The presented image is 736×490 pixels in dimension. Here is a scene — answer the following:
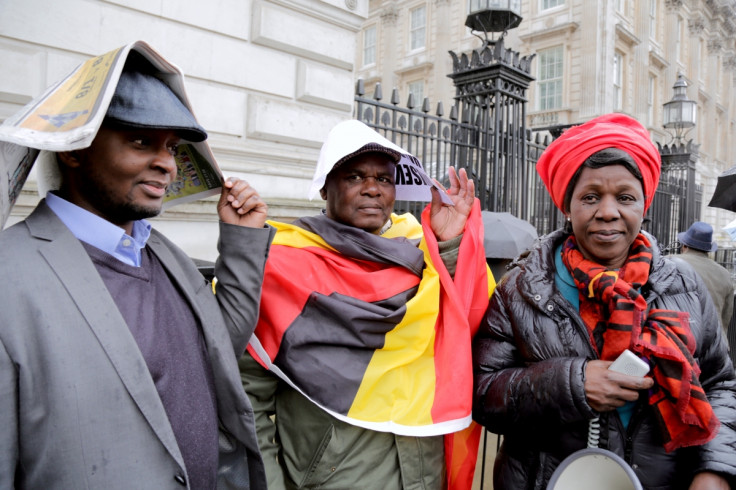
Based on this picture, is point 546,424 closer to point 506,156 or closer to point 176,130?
point 176,130

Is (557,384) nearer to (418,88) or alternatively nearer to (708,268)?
(708,268)

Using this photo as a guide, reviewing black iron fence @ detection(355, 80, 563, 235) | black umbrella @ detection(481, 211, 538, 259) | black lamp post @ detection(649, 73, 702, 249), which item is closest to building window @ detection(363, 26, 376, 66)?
black lamp post @ detection(649, 73, 702, 249)

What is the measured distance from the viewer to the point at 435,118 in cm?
611

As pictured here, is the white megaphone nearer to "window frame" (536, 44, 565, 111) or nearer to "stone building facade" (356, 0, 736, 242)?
"stone building facade" (356, 0, 736, 242)

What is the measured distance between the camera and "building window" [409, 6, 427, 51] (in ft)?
82.0

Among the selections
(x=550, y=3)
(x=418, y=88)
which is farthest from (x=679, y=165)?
(x=418, y=88)

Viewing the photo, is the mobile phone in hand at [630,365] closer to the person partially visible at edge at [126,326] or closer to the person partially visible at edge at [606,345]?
the person partially visible at edge at [606,345]

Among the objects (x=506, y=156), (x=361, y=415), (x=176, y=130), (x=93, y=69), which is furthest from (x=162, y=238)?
(x=506, y=156)

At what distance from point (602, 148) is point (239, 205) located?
4.05ft

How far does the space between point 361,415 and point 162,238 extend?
898 mm

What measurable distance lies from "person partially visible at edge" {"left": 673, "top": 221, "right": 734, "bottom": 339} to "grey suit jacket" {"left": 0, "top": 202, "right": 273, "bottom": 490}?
18.0ft

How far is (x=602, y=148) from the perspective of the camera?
1691 millimetres

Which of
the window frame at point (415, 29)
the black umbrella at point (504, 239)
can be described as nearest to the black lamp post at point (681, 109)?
the black umbrella at point (504, 239)

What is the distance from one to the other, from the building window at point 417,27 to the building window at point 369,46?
A: 278 centimetres
